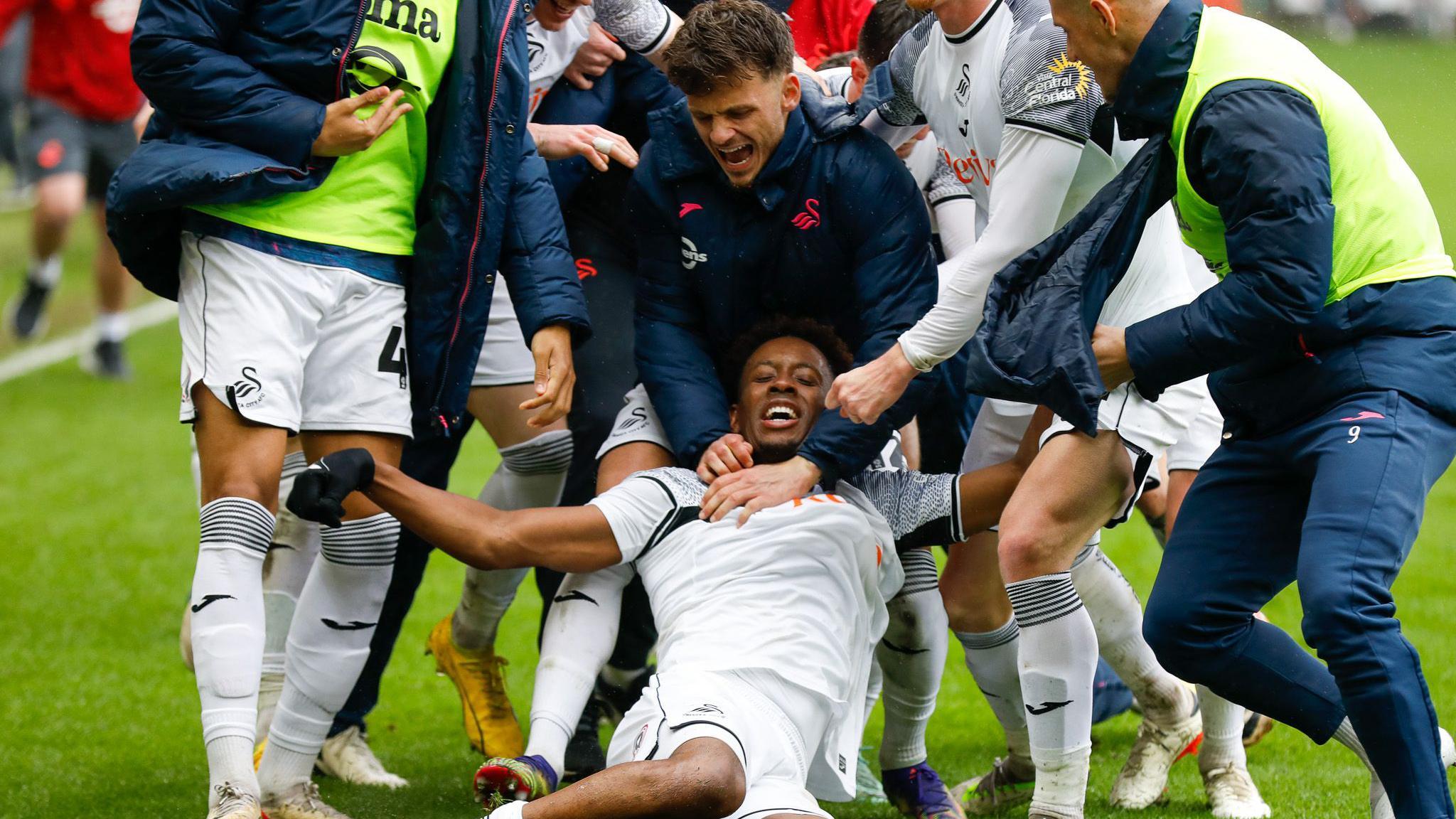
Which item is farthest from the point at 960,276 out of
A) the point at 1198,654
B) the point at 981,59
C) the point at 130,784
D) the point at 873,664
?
the point at 130,784

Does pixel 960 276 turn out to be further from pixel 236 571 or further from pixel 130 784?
pixel 130 784

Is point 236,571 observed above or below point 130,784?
above

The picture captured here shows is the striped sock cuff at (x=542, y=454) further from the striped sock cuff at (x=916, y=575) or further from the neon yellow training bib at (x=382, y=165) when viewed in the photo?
the striped sock cuff at (x=916, y=575)

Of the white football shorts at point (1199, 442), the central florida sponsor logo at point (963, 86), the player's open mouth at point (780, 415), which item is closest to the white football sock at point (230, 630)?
the player's open mouth at point (780, 415)

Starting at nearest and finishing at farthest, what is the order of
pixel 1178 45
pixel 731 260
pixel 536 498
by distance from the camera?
pixel 1178 45, pixel 731 260, pixel 536 498

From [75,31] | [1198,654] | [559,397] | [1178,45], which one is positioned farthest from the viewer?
[75,31]

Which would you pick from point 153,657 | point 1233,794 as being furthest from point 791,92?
point 153,657

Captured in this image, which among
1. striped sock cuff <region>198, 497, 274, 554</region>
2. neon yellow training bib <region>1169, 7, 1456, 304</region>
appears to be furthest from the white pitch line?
neon yellow training bib <region>1169, 7, 1456, 304</region>

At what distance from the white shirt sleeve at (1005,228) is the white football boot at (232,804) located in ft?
6.14

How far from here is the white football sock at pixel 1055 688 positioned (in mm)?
4160

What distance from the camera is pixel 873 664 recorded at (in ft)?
17.5

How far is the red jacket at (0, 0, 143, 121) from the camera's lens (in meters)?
12.1

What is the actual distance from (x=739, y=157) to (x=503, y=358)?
1077 millimetres

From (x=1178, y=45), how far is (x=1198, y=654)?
53.1 inches
